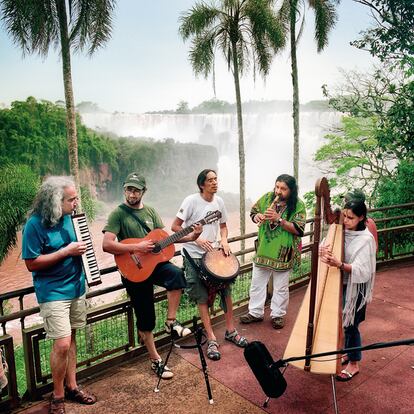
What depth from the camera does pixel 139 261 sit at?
3.36 m

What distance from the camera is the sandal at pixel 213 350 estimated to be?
374 cm

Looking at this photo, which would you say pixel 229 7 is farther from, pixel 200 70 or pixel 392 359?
pixel 392 359

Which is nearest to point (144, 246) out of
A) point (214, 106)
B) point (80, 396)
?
point (80, 396)

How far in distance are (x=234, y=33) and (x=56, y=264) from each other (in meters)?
16.6

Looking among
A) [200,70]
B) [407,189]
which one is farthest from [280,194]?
[200,70]

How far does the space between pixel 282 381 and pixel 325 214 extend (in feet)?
3.90

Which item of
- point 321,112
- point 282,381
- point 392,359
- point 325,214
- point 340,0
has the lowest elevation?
point 392,359

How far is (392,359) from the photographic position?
12.3 ft

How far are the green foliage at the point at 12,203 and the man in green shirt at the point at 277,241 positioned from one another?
12840 mm

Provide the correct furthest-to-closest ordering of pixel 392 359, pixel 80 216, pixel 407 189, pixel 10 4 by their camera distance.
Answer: pixel 10 4 < pixel 407 189 < pixel 392 359 < pixel 80 216

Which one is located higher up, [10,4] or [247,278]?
[10,4]

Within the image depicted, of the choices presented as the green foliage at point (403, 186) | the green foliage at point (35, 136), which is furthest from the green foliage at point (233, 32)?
the green foliage at point (35, 136)

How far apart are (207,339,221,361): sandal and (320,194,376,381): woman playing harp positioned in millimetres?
1156

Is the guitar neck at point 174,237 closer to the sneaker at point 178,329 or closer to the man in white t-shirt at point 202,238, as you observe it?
the man in white t-shirt at point 202,238
